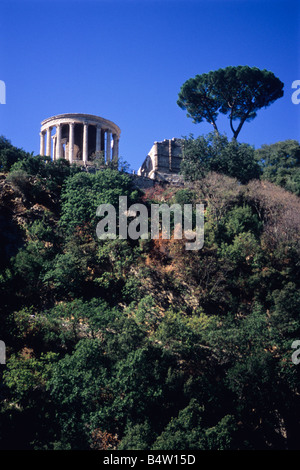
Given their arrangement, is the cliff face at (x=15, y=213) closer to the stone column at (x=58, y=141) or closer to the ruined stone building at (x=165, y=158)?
the stone column at (x=58, y=141)

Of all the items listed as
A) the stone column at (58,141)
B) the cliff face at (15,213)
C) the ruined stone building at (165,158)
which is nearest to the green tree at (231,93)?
the ruined stone building at (165,158)

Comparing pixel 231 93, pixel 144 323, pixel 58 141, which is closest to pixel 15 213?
pixel 144 323

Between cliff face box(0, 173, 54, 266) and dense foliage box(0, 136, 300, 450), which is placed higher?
cliff face box(0, 173, 54, 266)

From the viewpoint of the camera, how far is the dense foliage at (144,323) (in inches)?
730

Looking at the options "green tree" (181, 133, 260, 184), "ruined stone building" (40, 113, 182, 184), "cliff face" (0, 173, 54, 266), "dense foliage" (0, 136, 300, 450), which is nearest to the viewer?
"dense foliage" (0, 136, 300, 450)

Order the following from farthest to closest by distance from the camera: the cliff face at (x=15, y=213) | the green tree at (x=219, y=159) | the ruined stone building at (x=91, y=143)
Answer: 1. the ruined stone building at (x=91, y=143)
2. the green tree at (x=219, y=159)
3. the cliff face at (x=15, y=213)

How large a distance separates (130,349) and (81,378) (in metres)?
1.85

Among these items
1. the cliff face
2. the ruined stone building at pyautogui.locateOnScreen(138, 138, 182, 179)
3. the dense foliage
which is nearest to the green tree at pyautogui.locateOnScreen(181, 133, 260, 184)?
the dense foliage

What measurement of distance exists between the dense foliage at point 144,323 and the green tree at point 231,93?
9.98 meters

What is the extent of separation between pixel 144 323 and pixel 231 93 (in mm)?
20872

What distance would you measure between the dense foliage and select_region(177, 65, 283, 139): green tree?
9.98 metres

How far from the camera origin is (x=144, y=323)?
69.3 ft

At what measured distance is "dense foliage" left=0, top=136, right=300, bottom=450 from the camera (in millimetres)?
18547

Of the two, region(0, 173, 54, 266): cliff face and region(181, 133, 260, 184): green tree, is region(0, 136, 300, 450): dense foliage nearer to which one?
region(0, 173, 54, 266): cliff face
